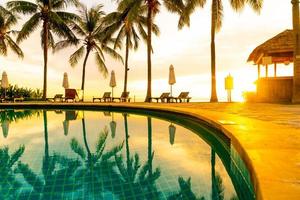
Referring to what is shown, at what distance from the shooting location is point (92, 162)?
18.1 feet

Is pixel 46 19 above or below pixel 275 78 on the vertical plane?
above

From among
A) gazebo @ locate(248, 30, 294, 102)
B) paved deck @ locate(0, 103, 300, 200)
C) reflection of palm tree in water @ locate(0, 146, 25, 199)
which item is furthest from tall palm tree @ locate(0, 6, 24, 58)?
paved deck @ locate(0, 103, 300, 200)

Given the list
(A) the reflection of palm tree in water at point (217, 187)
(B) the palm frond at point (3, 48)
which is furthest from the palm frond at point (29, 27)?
(A) the reflection of palm tree in water at point (217, 187)

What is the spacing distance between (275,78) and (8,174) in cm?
1361

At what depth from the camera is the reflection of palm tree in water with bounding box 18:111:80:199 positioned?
3.79m

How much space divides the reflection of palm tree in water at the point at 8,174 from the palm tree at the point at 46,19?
19.4 m

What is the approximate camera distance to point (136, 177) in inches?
180

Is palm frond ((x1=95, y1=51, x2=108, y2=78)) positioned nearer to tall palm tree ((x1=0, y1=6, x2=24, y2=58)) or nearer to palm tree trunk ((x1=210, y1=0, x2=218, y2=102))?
tall palm tree ((x1=0, y1=6, x2=24, y2=58))

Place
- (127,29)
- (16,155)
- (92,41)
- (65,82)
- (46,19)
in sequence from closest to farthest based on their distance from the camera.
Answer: (16,155)
(46,19)
(65,82)
(127,29)
(92,41)

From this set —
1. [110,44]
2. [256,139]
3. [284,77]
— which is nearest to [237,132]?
[256,139]

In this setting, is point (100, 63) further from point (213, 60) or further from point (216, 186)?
point (216, 186)

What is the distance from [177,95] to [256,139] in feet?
57.9

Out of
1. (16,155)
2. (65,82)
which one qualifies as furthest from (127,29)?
(16,155)

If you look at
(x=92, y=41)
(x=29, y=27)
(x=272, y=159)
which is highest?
(x=29, y=27)
